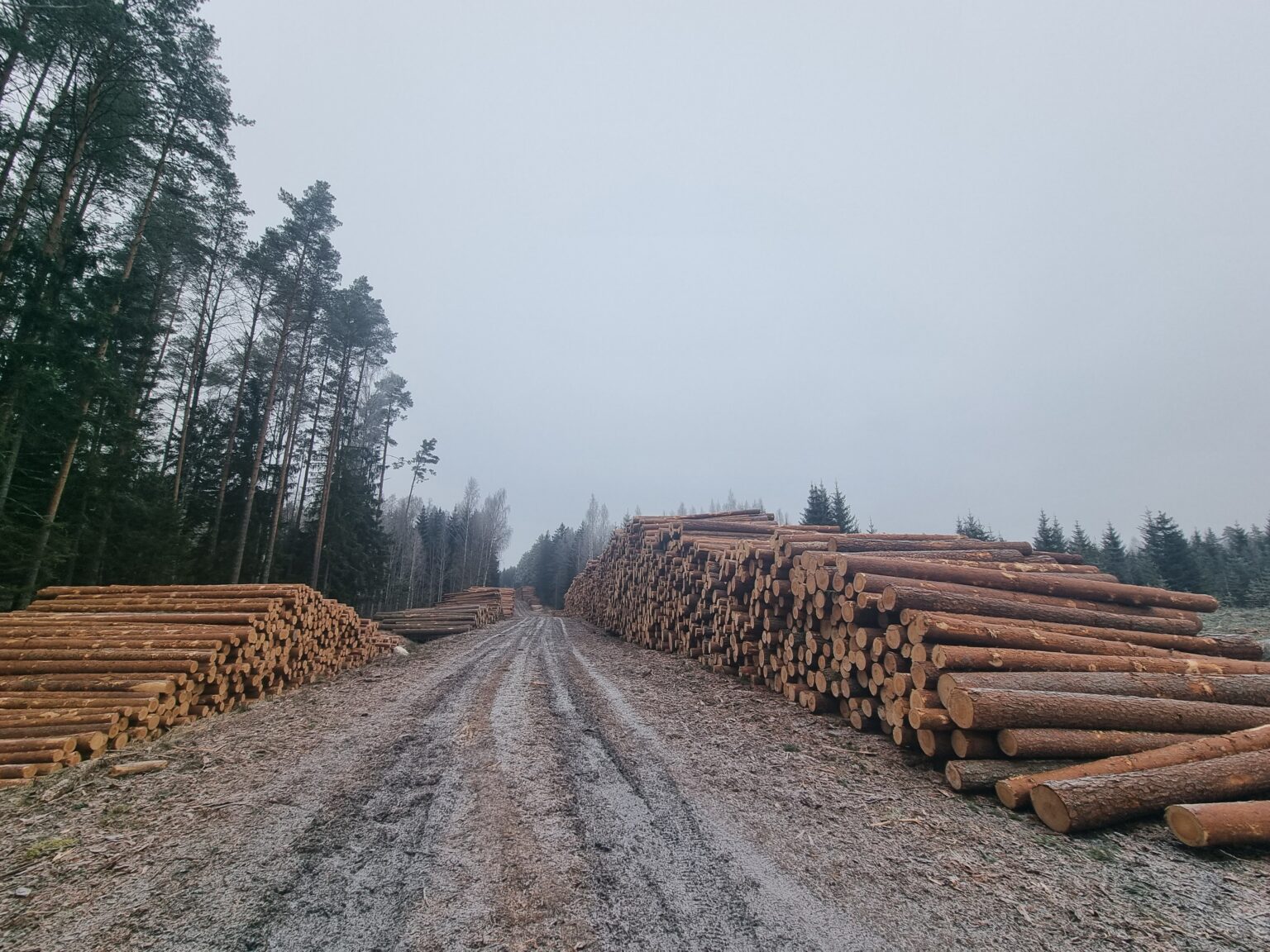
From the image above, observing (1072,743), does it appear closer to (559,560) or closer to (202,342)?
(202,342)

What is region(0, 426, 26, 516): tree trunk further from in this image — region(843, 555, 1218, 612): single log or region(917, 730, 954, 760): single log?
region(917, 730, 954, 760): single log

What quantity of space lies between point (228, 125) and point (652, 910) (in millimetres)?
20822

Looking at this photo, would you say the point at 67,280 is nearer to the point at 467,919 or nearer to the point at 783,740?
the point at 467,919

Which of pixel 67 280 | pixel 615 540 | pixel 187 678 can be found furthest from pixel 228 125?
pixel 615 540

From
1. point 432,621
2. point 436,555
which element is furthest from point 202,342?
point 436,555

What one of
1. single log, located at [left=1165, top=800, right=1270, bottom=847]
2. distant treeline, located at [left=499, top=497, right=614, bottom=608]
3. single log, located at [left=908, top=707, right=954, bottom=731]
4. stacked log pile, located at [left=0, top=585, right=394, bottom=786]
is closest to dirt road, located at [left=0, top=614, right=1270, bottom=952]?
single log, located at [left=1165, top=800, right=1270, bottom=847]

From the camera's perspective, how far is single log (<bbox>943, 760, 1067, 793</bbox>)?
4254 mm

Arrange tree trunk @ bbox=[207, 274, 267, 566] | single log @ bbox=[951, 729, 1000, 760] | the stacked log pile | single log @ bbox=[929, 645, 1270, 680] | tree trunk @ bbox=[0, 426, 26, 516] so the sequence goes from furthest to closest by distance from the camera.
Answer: tree trunk @ bbox=[207, 274, 267, 566], tree trunk @ bbox=[0, 426, 26, 516], the stacked log pile, single log @ bbox=[929, 645, 1270, 680], single log @ bbox=[951, 729, 1000, 760]

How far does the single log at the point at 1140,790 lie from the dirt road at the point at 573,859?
169 millimetres

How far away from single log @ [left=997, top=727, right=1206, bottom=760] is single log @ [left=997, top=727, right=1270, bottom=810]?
0.62 ft

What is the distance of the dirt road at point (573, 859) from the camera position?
2.60 metres

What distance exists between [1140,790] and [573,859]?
4.15 metres

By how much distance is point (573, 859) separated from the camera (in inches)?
126

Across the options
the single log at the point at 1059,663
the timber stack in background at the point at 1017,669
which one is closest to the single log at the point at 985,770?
the timber stack in background at the point at 1017,669
